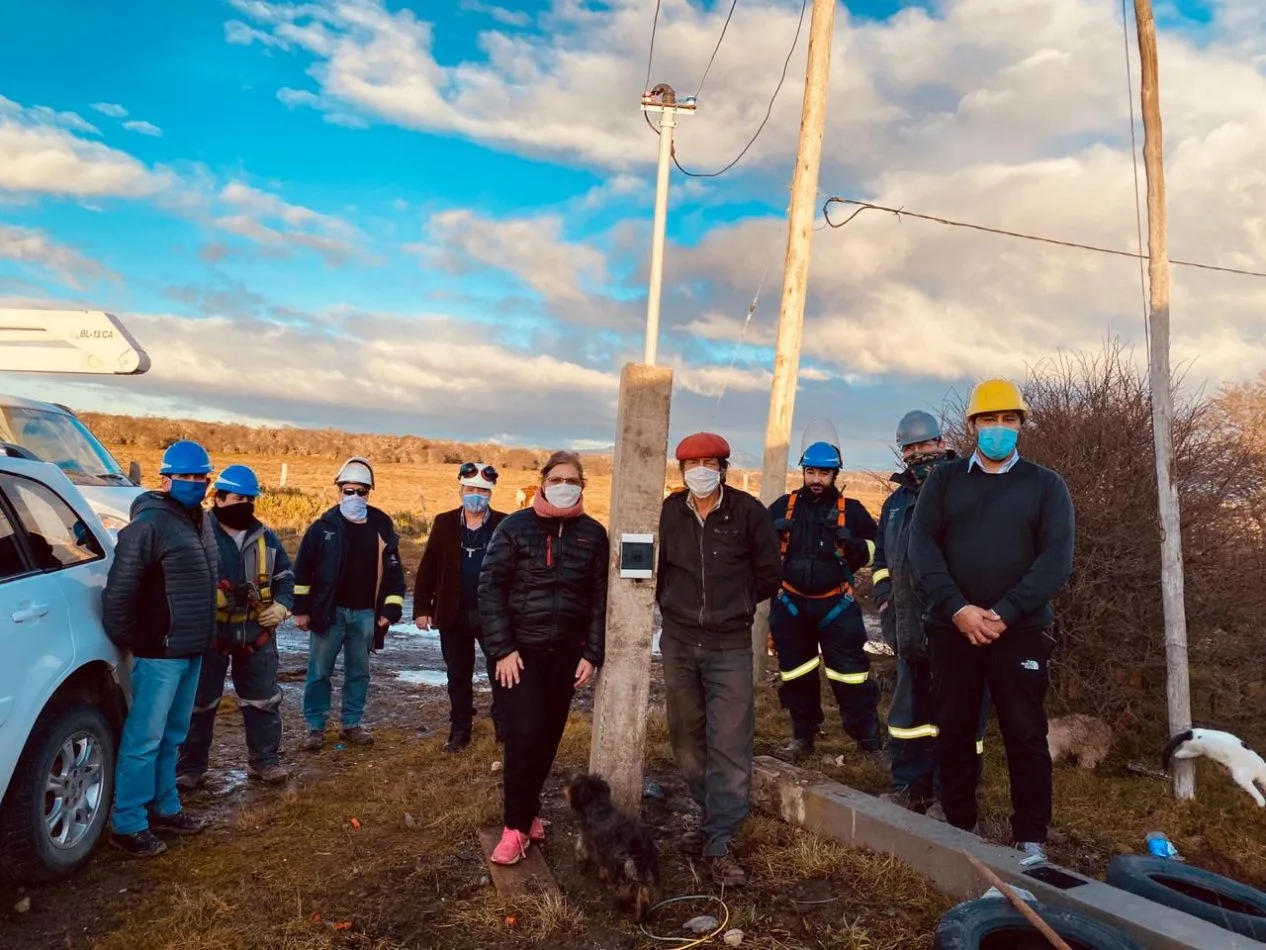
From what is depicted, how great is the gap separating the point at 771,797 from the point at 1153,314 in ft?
14.3

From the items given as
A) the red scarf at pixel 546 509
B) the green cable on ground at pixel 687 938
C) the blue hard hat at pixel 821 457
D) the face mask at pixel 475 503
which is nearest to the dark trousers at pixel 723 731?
the green cable on ground at pixel 687 938

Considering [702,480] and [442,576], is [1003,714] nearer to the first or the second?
[702,480]

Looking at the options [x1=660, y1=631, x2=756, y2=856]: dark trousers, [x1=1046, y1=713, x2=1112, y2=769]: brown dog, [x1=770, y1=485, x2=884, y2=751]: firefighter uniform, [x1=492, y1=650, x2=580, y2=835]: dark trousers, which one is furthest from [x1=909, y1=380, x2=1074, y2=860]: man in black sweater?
[x1=1046, y1=713, x2=1112, y2=769]: brown dog

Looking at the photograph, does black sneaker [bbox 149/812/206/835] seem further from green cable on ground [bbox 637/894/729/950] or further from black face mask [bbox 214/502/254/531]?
green cable on ground [bbox 637/894/729/950]

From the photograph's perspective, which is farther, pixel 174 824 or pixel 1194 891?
pixel 174 824

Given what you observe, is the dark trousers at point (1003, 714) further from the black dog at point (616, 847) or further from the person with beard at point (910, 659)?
the black dog at point (616, 847)

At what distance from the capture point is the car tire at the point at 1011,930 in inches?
134

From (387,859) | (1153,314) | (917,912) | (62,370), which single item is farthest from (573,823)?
(1153,314)

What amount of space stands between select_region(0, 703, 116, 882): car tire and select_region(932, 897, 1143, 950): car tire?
3.77 m

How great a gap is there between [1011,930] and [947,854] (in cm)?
68

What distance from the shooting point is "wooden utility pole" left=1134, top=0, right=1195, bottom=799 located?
6039mm

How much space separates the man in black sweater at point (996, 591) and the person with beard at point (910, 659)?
25.8 inches

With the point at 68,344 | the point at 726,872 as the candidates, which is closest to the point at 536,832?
the point at 726,872

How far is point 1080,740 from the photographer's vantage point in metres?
6.61
